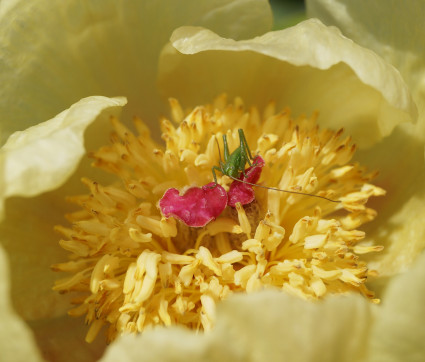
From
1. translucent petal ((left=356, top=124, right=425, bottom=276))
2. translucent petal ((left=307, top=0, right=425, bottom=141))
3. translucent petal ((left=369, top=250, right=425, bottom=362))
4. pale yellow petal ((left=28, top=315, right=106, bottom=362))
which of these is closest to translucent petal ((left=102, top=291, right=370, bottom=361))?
translucent petal ((left=369, top=250, right=425, bottom=362))

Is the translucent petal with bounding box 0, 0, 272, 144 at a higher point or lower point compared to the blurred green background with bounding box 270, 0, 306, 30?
higher

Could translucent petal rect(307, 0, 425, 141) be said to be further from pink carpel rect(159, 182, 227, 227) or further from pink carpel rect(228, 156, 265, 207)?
pink carpel rect(159, 182, 227, 227)

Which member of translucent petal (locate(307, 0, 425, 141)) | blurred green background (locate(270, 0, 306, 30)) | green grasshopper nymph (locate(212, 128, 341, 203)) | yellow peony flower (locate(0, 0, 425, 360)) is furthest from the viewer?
blurred green background (locate(270, 0, 306, 30))

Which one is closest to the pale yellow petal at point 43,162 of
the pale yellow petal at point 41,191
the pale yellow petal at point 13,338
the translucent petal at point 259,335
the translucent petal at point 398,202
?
the pale yellow petal at point 41,191

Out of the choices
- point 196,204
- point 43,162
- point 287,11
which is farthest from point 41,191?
point 287,11

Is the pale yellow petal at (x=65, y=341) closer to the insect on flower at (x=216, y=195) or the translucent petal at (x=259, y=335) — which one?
the insect on flower at (x=216, y=195)

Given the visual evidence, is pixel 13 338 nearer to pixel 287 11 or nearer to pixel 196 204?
pixel 196 204
